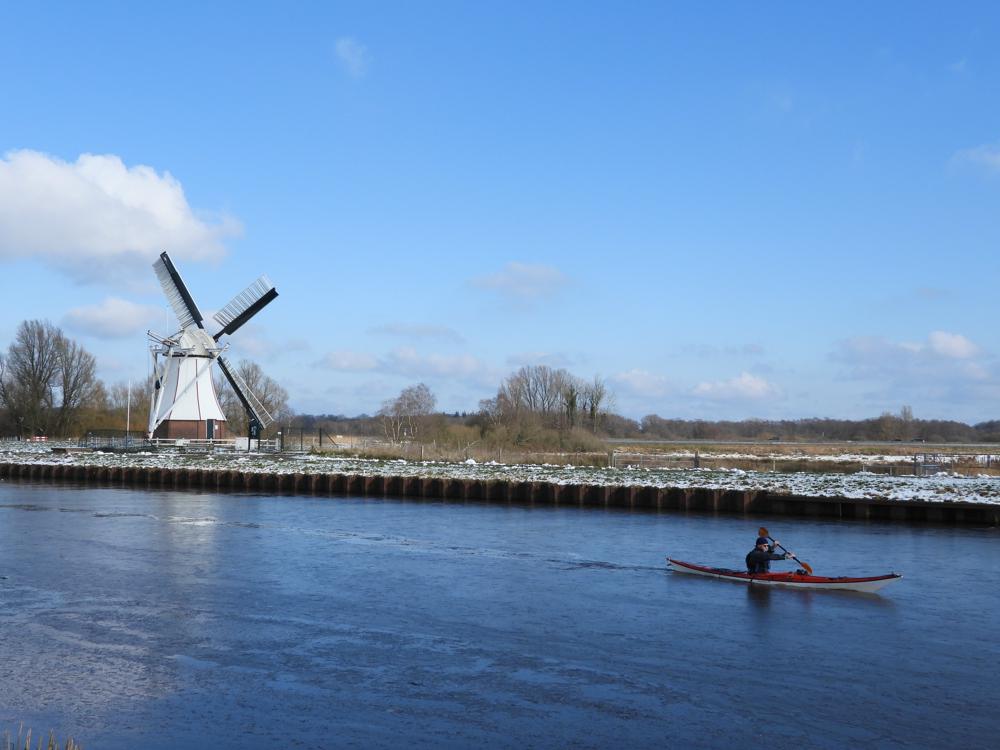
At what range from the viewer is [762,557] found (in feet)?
65.8

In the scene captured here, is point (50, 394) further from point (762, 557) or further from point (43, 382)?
point (762, 557)

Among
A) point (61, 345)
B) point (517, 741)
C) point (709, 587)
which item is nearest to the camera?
point (517, 741)

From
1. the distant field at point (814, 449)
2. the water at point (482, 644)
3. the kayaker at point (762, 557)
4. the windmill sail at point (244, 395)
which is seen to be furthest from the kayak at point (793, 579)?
the windmill sail at point (244, 395)

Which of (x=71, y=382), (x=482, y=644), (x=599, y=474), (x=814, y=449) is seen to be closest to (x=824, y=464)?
(x=599, y=474)

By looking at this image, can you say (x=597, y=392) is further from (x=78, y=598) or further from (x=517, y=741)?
(x=517, y=741)

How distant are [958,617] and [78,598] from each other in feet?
52.8

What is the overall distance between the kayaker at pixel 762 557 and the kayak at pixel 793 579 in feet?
0.48

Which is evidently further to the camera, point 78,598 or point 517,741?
point 78,598

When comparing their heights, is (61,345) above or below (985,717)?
above

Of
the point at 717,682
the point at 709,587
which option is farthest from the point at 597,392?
the point at 717,682

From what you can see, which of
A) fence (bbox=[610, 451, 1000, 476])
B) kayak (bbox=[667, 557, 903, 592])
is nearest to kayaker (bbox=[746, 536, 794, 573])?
kayak (bbox=[667, 557, 903, 592])

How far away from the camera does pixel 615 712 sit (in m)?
11.3

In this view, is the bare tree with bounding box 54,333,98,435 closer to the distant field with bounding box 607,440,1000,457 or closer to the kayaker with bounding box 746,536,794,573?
the distant field with bounding box 607,440,1000,457

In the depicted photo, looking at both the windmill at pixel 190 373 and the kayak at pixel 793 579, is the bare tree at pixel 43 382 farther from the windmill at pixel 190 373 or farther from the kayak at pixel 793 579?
the kayak at pixel 793 579
